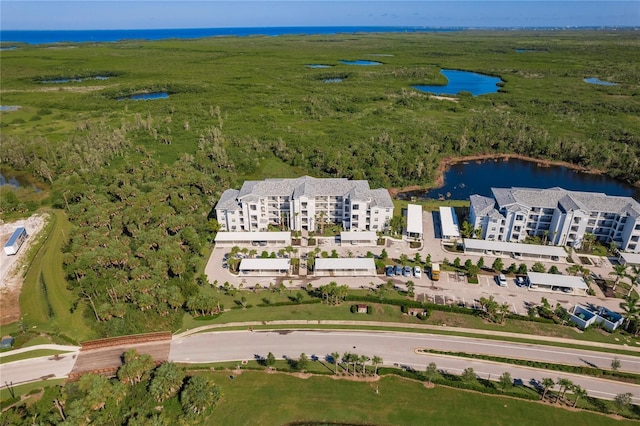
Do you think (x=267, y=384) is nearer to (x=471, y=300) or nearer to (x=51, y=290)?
(x=471, y=300)

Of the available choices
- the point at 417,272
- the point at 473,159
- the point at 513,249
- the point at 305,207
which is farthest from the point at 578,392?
the point at 473,159

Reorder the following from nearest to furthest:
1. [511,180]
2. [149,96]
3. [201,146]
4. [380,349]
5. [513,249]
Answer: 1. [380,349]
2. [513,249]
3. [511,180]
4. [201,146]
5. [149,96]

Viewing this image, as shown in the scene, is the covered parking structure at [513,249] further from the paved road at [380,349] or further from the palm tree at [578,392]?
the palm tree at [578,392]

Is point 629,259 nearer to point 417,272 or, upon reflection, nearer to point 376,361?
point 417,272

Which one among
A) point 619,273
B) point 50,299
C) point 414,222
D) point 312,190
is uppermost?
point 312,190

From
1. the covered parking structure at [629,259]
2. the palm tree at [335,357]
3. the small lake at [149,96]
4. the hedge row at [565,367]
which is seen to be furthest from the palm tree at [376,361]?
the small lake at [149,96]

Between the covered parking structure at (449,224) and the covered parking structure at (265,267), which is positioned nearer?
the covered parking structure at (265,267)
